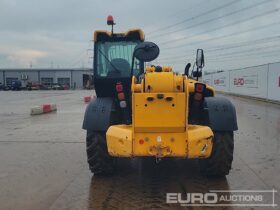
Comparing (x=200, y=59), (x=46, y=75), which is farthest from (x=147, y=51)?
(x=46, y=75)

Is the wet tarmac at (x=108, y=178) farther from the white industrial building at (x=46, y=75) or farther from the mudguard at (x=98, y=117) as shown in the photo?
the white industrial building at (x=46, y=75)

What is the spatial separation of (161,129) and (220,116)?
1.14 meters

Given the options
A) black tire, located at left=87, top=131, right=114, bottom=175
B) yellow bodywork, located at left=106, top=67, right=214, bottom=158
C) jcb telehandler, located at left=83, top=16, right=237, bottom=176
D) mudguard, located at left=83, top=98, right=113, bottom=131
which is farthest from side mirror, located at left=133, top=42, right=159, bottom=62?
black tire, located at left=87, top=131, right=114, bottom=175

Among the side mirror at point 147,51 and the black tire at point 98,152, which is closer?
the side mirror at point 147,51

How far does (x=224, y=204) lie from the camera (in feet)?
16.3

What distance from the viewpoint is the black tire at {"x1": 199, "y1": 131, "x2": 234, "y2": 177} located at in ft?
19.1

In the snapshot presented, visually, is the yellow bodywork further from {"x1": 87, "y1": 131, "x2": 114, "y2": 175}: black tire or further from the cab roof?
the cab roof

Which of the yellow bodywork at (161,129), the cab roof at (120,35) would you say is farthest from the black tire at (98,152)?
the cab roof at (120,35)

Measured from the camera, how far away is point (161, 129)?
5.36 metres

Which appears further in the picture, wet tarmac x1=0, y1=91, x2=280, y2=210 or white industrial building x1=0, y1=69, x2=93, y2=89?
white industrial building x1=0, y1=69, x2=93, y2=89

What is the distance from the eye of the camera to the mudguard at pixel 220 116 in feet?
19.1

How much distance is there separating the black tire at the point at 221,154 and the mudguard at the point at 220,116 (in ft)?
0.44

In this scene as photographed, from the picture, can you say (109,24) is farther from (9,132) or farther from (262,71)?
(262,71)

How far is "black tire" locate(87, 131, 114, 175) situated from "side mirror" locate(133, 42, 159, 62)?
4.75ft
